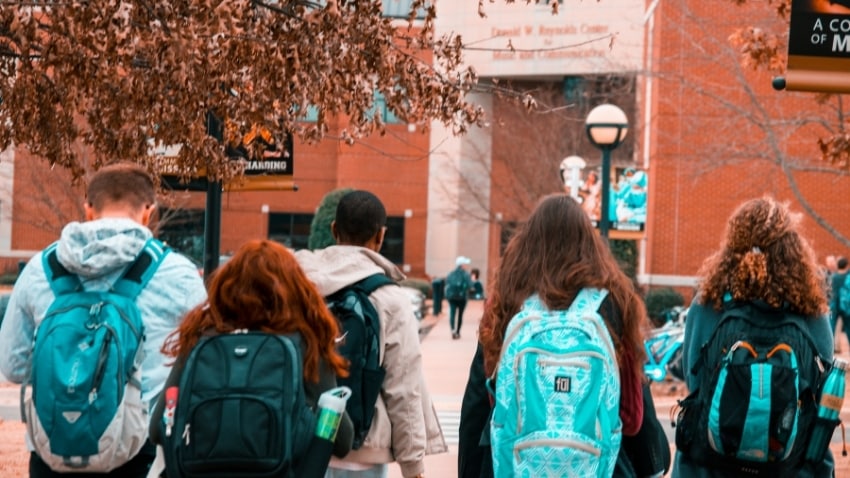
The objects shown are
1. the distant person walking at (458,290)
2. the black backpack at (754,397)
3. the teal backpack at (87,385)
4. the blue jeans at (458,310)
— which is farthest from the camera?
the blue jeans at (458,310)

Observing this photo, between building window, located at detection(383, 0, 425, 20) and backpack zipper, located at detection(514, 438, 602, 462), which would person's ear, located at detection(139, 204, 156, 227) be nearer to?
backpack zipper, located at detection(514, 438, 602, 462)

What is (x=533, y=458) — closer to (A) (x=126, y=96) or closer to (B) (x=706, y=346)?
(B) (x=706, y=346)

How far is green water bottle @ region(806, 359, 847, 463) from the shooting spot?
555 cm

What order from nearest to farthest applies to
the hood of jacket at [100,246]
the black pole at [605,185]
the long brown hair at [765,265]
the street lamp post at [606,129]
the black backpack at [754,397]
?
the hood of jacket at [100,246]
the black backpack at [754,397]
the long brown hair at [765,265]
the street lamp post at [606,129]
the black pole at [605,185]

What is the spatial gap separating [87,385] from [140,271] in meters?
0.53

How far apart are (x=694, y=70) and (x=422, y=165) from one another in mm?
31196

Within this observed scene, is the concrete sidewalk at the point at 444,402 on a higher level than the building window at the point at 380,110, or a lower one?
lower

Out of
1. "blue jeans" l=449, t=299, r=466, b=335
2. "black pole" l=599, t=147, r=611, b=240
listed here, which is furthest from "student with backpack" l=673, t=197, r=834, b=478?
"blue jeans" l=449, t=299, r=466, b=335

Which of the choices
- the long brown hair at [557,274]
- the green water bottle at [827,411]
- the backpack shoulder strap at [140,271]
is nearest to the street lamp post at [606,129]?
the green water bottle at [827,411]

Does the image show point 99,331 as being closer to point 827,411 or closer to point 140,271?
Result: point 140,271

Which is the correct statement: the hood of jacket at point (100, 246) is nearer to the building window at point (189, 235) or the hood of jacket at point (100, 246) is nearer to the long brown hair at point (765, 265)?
the long brown hair at point (765, 265)

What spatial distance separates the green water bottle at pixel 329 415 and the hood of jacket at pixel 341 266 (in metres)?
1.04

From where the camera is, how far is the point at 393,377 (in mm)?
5570

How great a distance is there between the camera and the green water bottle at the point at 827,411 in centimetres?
555
